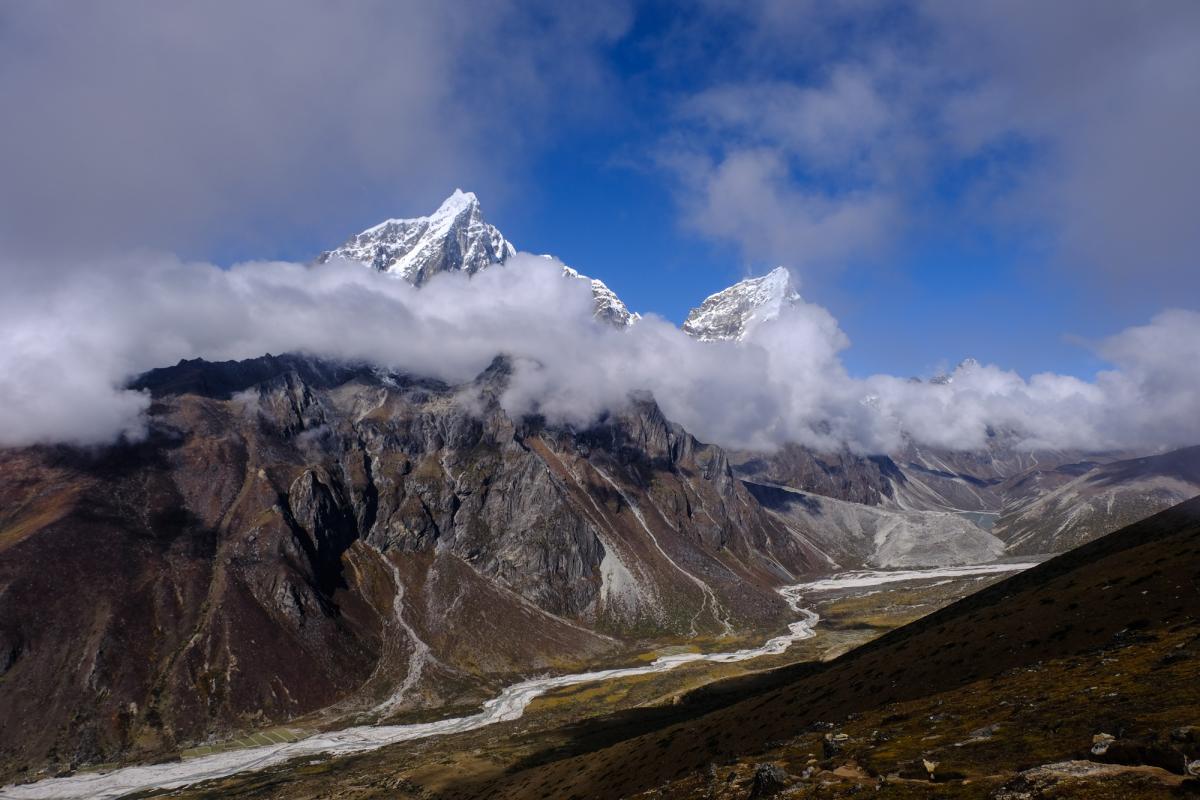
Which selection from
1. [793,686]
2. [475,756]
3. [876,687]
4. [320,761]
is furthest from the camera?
[320,761]

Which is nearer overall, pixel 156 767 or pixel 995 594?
pixel 995 594

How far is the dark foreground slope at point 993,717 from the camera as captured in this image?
32.2 meters

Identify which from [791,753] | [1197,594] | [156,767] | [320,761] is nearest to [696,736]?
[791,753]

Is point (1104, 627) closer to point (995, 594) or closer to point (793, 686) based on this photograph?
point (793, 686)

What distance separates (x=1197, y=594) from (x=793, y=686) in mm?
54842

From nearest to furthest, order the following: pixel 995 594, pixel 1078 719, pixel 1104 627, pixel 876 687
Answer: pixel 1078 719
pixel 1104 627
pixel 876 687
pixel 995 594

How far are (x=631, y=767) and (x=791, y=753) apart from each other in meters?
39.8

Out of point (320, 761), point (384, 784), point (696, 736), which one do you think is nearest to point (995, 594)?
point (696, 736)

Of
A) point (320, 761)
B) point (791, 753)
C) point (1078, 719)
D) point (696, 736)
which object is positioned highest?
point (1078, 719)

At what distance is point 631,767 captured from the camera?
87.2 meters

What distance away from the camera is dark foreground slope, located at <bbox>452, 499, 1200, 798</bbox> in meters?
32.2

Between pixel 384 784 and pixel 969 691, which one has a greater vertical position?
pixel 969 691

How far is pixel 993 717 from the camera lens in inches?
1839

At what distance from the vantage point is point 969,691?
59.4 meters
